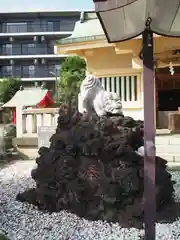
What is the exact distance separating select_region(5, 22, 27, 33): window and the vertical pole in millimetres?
47807

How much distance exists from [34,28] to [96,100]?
45981 mm

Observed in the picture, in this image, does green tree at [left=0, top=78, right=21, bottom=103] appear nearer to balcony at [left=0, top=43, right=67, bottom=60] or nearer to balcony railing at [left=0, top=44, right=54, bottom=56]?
balcony at [left=0, top=43, right=67, bottom=60]

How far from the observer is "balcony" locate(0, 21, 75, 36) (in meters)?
48.8

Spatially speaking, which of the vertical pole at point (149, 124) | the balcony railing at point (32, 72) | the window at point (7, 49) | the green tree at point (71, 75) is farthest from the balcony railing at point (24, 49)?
the vertical pole at point (149, 124)

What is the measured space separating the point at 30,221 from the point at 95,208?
69cm

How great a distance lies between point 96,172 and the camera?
4465 millimetres

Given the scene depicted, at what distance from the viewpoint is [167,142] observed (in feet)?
31.2

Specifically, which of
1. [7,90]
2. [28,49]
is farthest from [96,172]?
[28,49]

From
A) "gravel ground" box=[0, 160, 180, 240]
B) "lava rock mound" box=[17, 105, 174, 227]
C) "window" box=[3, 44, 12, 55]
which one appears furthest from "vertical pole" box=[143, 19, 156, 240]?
"window" box=[3, 44, 12, 55]

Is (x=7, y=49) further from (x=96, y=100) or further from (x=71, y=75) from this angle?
(x=96, y=100)

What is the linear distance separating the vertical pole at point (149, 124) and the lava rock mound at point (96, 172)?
3.86ft

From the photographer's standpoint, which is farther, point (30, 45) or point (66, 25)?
point (66, 25)

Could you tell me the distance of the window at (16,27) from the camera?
48.8m

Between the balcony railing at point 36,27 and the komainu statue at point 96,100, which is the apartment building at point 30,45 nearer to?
the balcony railing at point 36,27
